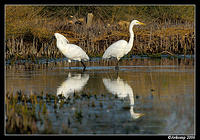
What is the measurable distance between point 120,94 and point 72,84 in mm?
2088

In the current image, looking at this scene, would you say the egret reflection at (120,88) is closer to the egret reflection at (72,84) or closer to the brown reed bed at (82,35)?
the egret reflection at (72,84)

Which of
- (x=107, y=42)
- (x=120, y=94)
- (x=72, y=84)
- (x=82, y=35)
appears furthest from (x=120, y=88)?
(x=107, y=42)

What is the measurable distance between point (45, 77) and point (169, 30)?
10.6m

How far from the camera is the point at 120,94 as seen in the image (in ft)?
34.2

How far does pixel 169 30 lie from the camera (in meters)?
22.5

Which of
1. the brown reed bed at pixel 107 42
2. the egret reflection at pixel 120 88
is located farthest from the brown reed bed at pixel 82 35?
the egret reflection at pixel 120 88

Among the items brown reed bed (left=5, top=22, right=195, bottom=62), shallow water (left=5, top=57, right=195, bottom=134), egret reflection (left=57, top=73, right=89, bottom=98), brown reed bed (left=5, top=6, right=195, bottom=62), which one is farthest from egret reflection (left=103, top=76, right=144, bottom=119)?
brown reed bed (left=5, top=22, right=195, bottom=62)

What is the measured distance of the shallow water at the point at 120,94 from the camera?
769 centimetres

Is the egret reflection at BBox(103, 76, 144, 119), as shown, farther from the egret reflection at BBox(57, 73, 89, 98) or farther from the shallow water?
the egret reflection at BBox(57, 73, 89, 98)

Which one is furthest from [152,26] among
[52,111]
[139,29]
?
[52,111]

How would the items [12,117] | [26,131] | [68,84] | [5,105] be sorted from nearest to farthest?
[26,131] → [12,117] → [5,105] → [68,84]

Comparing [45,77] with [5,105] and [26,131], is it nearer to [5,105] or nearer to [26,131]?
[5,105]

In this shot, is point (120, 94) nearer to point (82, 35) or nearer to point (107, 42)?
point (82, 35)

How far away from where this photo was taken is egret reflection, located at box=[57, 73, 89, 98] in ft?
35.3
